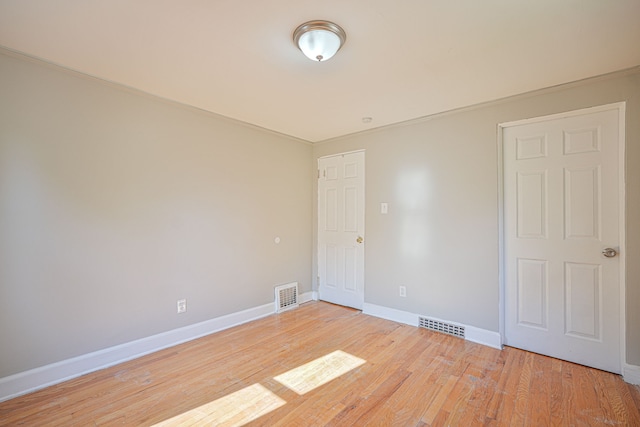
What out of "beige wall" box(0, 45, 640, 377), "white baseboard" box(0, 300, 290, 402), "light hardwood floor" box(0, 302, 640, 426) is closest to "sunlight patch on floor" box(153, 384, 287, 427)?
"light hardwood floor" box(0, 302, 640, 426)

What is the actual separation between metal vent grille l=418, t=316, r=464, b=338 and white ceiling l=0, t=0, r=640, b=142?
2.36 m

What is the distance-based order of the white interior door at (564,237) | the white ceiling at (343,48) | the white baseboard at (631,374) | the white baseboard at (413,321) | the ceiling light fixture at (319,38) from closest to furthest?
the white ceiling at (343,48)
the ceiling light fixture at (319,38)
the white baseboard at (631,374)
the white interior door at (564,237)
the white baseboard at (413,321)

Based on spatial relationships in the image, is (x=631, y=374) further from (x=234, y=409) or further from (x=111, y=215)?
(x=111, y=215)

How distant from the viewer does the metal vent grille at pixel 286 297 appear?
12.7ft

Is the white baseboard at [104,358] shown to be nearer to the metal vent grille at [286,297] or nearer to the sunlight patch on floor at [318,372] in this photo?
the metal vent grille at [286,297]

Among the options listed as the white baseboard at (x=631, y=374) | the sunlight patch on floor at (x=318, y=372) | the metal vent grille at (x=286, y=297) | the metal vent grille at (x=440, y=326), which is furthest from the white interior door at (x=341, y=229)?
the white baseboard at (x=631, y=374)

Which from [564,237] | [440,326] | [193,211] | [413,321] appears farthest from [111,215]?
[564,237]

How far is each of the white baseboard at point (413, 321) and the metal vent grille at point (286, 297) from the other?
991 mm

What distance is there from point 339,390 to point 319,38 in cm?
245

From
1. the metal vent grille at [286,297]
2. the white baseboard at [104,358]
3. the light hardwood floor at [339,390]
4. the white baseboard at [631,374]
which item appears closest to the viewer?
the light hardwood floor at [339,390]

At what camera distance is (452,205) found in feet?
10.2

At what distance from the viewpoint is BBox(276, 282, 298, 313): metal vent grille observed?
12.7 feet

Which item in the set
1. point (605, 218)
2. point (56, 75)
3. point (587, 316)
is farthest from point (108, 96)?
point (587, 316)

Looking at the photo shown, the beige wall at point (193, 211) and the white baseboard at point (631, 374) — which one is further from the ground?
the beige wall at point (193, 211)
